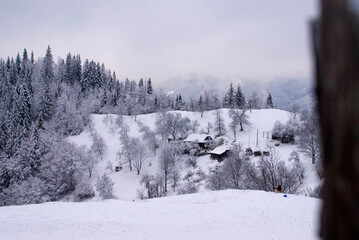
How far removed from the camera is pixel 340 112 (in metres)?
0.69

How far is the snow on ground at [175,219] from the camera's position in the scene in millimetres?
11250

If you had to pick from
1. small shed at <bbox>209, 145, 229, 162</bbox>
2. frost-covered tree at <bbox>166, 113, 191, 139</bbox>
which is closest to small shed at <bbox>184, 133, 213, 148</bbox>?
frost-covered tree at <bbox>166, 113, 191, 139</bbox>

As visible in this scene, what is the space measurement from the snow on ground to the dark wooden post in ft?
36.5

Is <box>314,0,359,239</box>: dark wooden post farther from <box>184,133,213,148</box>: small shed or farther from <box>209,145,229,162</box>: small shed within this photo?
<box>184,133,213,148</box>: small shed

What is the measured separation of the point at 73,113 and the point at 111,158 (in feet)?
82.0

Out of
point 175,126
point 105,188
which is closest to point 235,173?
point 105,188

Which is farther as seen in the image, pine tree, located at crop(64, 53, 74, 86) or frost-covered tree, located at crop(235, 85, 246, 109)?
pine tree, located at crop(64, 53, 74, 86)

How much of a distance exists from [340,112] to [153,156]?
2156 inches

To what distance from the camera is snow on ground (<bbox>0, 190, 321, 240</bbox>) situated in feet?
36.9

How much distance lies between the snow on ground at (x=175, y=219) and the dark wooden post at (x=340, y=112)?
1113cm

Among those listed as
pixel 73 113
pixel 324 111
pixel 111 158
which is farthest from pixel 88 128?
pixel 324 111

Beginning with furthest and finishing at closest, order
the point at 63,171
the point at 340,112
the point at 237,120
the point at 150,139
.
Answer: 1. the point at 237,120
2. the point at 150,139
3. the point at 63,171
4. the point at 340,112

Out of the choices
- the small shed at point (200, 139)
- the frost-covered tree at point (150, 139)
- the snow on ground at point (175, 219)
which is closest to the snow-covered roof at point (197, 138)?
the small shed at point (200, 139)

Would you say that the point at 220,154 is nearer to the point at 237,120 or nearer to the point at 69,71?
the point at 237,120
